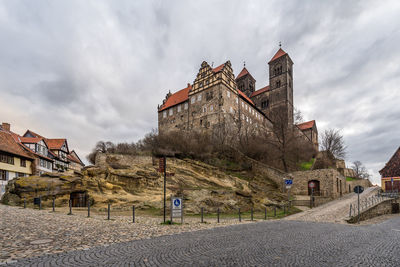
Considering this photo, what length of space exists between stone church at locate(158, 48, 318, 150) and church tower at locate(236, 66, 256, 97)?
27.4ft

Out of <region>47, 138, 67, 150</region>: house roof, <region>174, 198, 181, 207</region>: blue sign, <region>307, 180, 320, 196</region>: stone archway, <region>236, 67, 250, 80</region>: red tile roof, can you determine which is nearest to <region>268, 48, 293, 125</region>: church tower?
<region>236, 67, 250, 80</region>: red tile roof

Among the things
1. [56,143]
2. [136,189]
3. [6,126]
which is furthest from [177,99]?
[136,189]

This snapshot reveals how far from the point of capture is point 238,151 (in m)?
36.1

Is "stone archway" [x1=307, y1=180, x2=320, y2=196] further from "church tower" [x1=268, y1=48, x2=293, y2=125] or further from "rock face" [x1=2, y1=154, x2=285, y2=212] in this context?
"church tower" [x1=268, y1=48, x2=293, y2=125]

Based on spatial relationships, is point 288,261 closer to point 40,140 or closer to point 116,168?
point 116,168

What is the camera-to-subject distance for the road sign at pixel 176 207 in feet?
42.7

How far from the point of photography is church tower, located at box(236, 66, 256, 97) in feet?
258

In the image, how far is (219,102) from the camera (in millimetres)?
47062

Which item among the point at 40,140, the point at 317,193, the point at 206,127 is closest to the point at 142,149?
the point at 206,127

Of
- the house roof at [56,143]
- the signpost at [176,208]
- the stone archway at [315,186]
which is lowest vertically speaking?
the stone archway at [315,186]

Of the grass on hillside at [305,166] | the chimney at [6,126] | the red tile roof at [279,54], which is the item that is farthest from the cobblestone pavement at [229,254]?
the red tile roof at [279,54]

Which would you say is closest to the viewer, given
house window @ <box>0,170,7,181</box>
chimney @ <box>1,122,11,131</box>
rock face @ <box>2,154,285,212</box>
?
rock face @ <box>2,154,285,212</box>

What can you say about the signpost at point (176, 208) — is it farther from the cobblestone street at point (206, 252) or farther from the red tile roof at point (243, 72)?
the red tile roof at point (243, 72)

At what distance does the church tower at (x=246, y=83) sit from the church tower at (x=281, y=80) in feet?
26.3
